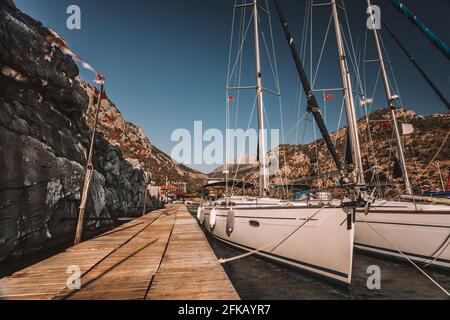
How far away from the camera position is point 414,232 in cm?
906

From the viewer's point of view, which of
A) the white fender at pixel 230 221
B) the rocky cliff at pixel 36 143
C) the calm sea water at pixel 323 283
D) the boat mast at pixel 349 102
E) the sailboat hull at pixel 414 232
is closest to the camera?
the calm sea water at pixel 323 283

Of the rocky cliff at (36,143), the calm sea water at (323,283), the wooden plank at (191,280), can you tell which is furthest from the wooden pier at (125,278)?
the rocky cliff at (36,143)

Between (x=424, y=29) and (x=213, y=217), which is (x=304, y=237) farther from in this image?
(x=213, y=217)

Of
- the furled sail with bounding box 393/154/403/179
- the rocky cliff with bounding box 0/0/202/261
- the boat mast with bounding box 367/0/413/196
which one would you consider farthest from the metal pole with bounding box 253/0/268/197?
the rocky cliff with bounding box 0/0/202/261

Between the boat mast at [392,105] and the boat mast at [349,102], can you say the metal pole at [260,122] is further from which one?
the boat mast at [392,105]

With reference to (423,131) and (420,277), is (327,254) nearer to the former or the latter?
(420,277)

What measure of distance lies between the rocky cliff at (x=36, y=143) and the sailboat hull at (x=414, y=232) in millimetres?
14051

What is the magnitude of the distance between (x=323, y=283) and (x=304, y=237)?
150 cm

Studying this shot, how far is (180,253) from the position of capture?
373 inches

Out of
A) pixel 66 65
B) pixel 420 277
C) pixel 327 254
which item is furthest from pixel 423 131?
pixel 66 65

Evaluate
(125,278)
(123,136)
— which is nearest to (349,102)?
(125,278)

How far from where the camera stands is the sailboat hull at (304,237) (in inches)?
254

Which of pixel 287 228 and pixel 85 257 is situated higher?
pixel 287 228
